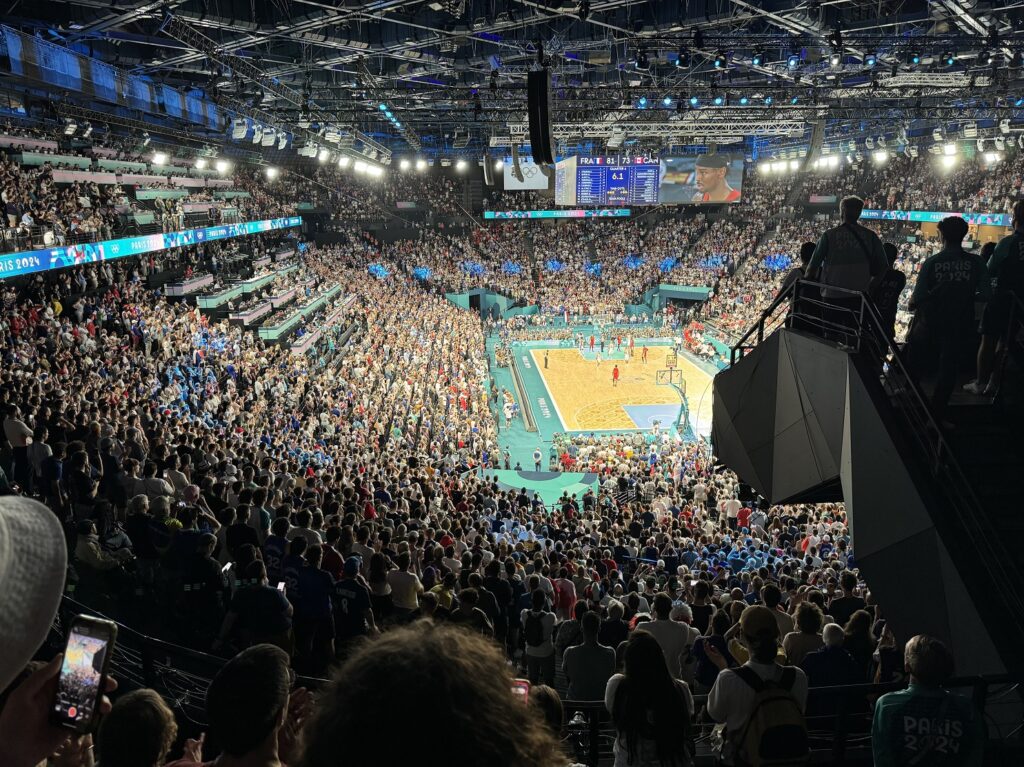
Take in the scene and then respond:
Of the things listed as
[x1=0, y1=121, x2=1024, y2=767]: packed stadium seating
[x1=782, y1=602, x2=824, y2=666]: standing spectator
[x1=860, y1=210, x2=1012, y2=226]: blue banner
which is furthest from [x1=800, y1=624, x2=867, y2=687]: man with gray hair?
[x1=860, y1=210, x2=1012, y2=226]: blue banner

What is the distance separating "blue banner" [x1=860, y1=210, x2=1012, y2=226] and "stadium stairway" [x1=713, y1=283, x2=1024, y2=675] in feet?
81.6

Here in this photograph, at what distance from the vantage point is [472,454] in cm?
2316

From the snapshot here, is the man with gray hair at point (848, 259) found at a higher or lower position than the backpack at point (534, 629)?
higher

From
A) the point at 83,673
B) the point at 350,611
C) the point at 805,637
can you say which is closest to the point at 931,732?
the point at 805,637

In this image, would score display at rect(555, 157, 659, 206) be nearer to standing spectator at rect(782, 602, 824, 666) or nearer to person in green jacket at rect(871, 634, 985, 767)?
standing spectator at rect(782, 602, 824, 666)

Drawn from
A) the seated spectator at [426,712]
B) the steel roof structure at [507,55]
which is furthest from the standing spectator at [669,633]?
the steel roof structure at [507,55]

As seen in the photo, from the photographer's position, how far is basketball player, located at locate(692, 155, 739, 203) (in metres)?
42.2

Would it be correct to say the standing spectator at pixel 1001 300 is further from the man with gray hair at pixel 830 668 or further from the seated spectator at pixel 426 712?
the seated spectator at pixel 426 712

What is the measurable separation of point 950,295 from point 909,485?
5.98 ft

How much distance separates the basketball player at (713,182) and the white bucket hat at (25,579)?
44.2m

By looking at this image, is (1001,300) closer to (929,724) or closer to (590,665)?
(929,724)

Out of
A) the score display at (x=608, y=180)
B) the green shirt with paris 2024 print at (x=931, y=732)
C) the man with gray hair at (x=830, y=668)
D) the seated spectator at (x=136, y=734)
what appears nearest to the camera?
the seated spectator at (x=136, y=734)

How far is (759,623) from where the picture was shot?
3730mm

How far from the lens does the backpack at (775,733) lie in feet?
11.2
